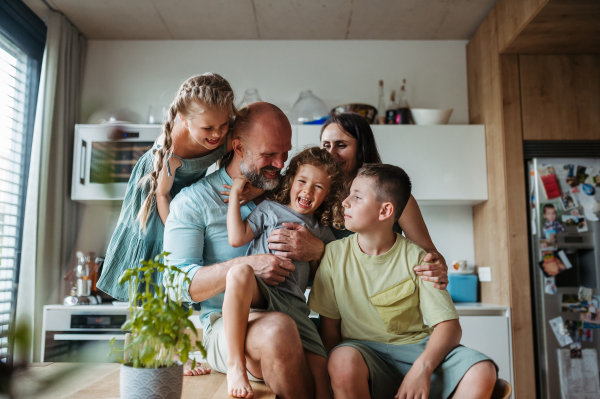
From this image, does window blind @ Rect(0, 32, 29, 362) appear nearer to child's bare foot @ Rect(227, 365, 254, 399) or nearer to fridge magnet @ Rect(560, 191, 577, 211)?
child's bare foot @ Rect(227, 365, 254, 399)

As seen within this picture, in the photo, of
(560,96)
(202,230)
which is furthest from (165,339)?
(560,96)

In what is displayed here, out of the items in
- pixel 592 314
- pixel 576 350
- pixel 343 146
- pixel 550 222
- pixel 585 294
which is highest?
pixel 343 146

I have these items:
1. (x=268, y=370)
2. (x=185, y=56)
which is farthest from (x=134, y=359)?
(x=185, y=56)

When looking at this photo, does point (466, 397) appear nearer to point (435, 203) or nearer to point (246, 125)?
point (246, 125)

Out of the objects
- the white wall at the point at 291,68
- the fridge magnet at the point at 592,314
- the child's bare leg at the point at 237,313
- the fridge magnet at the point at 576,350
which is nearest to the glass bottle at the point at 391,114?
the white wall at the point at 291,68

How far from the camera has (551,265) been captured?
9.21 feet

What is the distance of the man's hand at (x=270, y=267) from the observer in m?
1.30

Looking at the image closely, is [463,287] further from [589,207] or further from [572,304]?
[589,207]

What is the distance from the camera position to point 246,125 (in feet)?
4.90

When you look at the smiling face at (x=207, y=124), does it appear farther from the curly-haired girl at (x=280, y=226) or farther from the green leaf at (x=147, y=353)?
the green leaf at (x=147, y=353)

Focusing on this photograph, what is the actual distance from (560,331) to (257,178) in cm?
227

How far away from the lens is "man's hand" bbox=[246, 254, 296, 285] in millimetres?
1301

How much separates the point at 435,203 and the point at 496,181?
0.47 metres

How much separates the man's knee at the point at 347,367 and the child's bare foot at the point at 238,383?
244 millimetres
